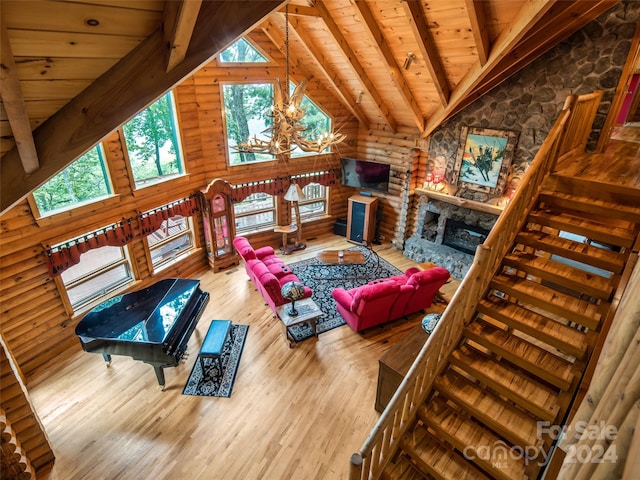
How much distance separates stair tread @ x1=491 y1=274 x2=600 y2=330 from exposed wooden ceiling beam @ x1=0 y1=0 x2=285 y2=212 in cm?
307

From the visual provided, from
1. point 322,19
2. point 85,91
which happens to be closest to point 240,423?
point 85,91

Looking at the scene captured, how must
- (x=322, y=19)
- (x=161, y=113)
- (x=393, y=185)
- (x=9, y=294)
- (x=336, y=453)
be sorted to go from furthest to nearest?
1. (x=393, y=185)
2. (x=161, y=113)
3. (x=322, y=19)
4. (x=9, y=294)
5. (x=336, y=453)

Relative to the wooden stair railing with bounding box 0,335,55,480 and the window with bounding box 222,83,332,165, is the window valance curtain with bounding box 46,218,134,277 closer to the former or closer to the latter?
the wooden stair railing with bounding box 0,335,55,480

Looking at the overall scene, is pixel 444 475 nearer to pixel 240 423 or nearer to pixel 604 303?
pixel 604 303

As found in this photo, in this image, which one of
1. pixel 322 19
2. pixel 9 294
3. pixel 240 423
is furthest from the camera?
pixel 322 19

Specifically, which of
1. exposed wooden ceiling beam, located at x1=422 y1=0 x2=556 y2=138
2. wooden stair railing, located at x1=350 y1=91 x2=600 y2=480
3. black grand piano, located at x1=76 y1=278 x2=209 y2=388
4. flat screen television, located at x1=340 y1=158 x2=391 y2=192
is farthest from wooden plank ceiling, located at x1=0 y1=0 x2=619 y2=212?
flat screen television, located at x1=340 y1=158 x2=391 y2=192

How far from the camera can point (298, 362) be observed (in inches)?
191

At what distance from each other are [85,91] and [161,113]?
457 cm

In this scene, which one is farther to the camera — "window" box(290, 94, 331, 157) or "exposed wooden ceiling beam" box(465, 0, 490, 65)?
"window" box(290, 94, 331, 157)

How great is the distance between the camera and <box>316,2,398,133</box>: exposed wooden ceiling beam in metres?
5.12

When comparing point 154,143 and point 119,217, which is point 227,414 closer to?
point 119,217

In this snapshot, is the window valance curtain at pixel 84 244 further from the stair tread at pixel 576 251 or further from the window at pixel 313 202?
the stair tread at pixel 576 251

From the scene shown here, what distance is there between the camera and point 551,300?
2.98 metres

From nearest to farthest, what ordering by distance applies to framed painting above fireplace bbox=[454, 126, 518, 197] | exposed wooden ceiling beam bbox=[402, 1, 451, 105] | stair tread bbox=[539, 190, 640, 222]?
stair tread bbox=[539, 190, 640, 222] < exposed wooden ceiling beam bbox=[402, 1, 451, 105] < framed painting above fireplace bbox=[454, 126, 518, 197]
